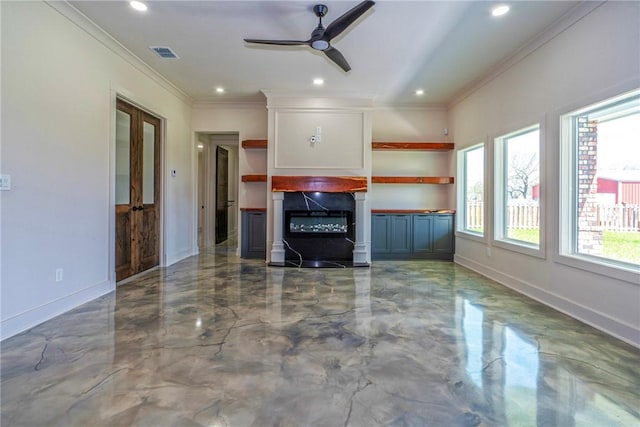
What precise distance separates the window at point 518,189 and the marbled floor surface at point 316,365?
2.80 ft

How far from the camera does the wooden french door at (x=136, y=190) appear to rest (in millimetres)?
4055

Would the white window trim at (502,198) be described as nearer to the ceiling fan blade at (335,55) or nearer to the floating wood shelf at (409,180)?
the floating wood shelf at (409,180)

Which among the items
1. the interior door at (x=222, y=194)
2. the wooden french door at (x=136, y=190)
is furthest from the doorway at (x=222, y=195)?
the wooden french door at (x=136, y=190)

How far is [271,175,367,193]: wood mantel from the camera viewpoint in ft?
17.1

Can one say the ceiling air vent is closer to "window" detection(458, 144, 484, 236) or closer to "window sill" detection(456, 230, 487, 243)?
"window" detection(458, 144, 484, 236)

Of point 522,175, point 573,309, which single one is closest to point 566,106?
point 522,175

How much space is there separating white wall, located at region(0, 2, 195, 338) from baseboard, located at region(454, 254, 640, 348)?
15.7 feet

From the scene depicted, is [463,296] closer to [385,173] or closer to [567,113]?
[567,113]

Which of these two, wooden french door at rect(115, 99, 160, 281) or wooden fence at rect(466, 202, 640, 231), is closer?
wooden fence at rect(466, 202, 640, 231)

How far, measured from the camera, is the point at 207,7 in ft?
9.68

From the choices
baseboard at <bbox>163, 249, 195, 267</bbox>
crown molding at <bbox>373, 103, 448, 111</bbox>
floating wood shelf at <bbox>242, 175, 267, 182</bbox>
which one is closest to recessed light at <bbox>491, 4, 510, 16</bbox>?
crown molding at <bbox>373, 103, 448, 111</bbox>

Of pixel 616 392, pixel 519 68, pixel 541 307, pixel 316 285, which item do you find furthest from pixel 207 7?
pixel 541 307

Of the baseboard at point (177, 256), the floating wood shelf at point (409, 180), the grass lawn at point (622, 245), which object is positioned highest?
the floating wood shelf at point (409, 180)

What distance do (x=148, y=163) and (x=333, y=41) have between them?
125 inches
